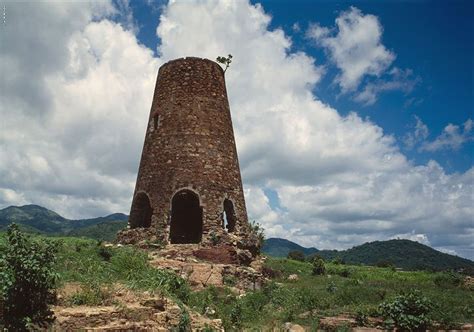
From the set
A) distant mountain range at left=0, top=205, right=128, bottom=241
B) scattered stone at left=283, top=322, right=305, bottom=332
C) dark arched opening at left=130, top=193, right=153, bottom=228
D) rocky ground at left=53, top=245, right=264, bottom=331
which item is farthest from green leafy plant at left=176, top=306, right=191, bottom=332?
distant mountain range at left=0, top=205, right=128, bottom=241

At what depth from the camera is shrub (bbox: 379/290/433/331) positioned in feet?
27.5

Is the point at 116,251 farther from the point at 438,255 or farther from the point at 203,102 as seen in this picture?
the point at 438,255

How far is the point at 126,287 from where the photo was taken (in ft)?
27.2

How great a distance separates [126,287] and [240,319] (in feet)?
8.63

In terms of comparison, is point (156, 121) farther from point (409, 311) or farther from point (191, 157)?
point (409, 311)

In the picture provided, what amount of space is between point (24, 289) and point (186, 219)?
463 inches

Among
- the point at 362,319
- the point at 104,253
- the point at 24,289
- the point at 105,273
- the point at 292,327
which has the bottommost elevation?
the point at 292,327

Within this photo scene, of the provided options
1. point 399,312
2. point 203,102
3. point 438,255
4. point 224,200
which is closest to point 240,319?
point 399,312

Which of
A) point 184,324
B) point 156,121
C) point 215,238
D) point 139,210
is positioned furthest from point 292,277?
point 184,324

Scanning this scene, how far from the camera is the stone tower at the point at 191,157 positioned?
14.5 m

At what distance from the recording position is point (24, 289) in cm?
674

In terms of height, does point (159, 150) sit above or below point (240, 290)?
above

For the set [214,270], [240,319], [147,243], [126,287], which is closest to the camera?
[126,287]

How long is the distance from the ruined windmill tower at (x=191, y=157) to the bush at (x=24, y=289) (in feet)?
23.3
